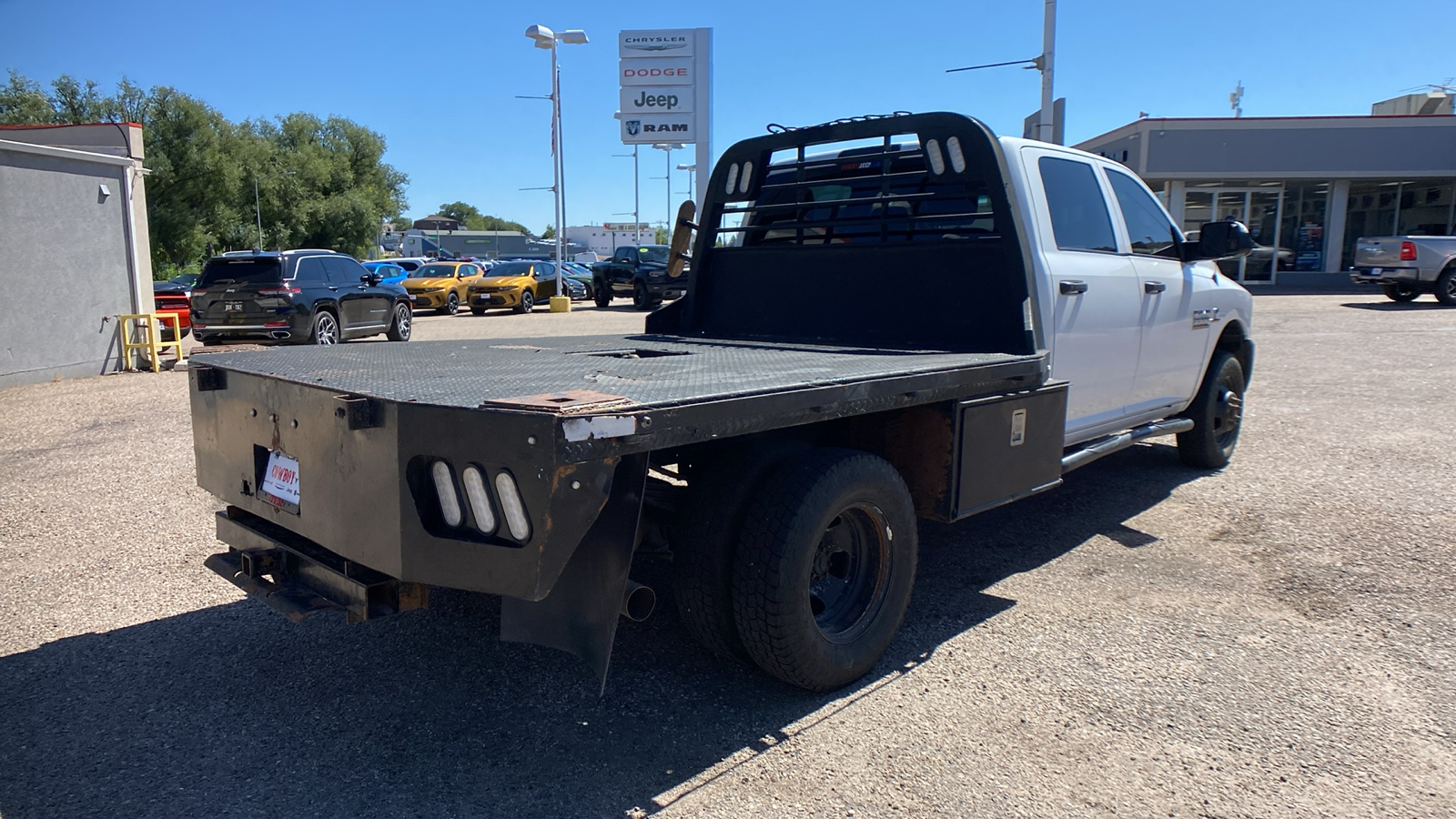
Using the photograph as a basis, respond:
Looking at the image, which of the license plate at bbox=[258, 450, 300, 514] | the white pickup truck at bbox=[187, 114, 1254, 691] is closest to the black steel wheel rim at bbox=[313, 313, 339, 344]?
the white pickup truck at bbox=[187, 114, 1254, 691]

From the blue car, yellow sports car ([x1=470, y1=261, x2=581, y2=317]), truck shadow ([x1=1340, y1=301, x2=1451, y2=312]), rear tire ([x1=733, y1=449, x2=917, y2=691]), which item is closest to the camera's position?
rear tire ([x1=733, y1=449, x2=917, y2=691])

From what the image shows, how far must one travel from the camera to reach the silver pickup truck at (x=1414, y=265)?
66.0 feet

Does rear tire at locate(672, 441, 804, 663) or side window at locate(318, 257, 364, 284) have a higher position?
side window at locate(318, 257, 364, 284)

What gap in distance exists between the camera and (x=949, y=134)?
4.55 m

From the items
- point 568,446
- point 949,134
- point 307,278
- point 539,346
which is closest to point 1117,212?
point 949,134

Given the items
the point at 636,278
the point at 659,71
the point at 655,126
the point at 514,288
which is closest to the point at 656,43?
the point at 659,71

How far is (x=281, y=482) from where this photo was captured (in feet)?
9.99

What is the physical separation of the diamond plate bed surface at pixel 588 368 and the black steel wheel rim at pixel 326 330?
11386 millimetres

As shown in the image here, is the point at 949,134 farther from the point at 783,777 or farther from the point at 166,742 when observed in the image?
the point at 166,742

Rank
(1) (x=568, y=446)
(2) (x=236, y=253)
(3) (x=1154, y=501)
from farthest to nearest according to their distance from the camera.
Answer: (2) (x=236, y=253) < (3) (x=1154, y=501) < (1) (x=568, y=446)

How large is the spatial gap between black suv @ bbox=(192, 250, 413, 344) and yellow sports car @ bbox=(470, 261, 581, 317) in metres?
10.4

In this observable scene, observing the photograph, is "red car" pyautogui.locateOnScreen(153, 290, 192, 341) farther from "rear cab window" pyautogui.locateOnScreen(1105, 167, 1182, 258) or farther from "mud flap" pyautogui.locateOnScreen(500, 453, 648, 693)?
"mud flap" pyautogui.locateOnScreen(500, 453, 648, 693)

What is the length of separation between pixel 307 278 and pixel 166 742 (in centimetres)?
1359

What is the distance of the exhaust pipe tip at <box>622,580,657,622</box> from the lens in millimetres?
2658
